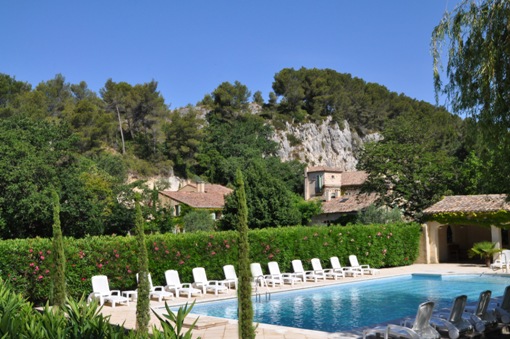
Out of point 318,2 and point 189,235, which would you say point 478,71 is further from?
point 189,235

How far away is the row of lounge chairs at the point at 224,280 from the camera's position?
1534 cm

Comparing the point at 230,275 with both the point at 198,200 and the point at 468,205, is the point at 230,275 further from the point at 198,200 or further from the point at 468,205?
the point at 198,200

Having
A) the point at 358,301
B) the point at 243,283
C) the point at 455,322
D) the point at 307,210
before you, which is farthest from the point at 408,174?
the point at 243,283

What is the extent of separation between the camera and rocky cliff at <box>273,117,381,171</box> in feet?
248

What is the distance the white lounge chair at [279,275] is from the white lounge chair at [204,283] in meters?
2.30

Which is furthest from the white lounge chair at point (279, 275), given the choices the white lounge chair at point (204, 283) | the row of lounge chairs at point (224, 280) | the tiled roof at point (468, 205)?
the tiled roof at point (468, 205)

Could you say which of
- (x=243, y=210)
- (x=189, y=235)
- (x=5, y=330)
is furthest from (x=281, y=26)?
(x=5, y=330)

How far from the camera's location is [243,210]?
703cm

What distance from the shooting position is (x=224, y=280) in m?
18.7

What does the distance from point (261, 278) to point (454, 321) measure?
984 cm

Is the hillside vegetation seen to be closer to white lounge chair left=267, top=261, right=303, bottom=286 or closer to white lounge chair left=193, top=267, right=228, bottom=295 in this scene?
white lounge chair left=267, top=261, right=303, bottom=286

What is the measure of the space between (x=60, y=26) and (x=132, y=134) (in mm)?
28014

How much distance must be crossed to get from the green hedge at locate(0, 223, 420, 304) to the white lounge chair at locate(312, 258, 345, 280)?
0.56 m

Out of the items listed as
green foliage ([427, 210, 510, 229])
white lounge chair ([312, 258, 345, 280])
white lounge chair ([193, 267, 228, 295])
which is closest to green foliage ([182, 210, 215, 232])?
white lounge chair ([312, 258, 345, 280])
